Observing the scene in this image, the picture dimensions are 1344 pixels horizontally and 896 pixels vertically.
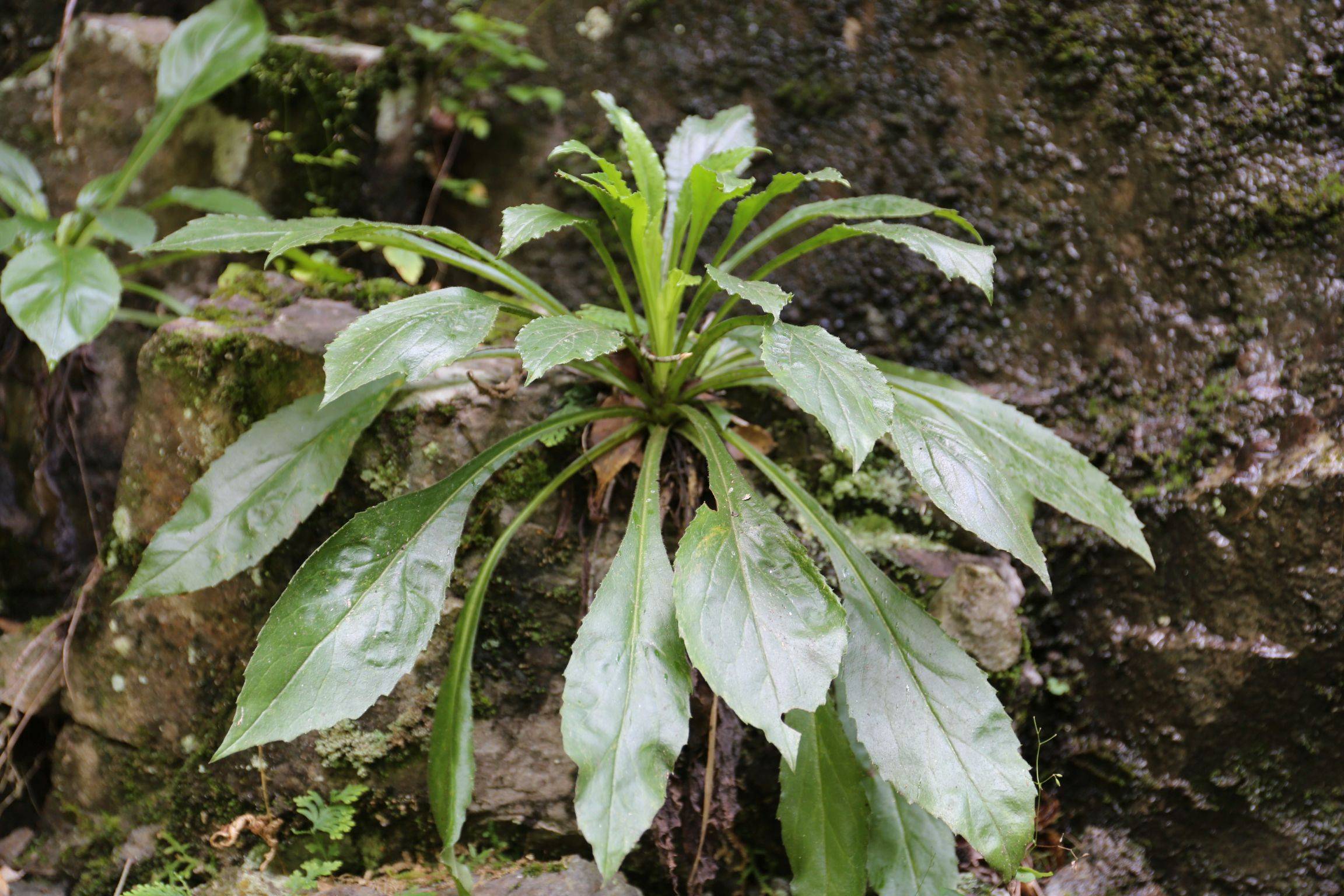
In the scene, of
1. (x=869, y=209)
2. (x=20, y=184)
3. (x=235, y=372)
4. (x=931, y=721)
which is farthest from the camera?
(x=20, y=184)

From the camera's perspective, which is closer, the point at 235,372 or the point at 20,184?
the point at 235,372

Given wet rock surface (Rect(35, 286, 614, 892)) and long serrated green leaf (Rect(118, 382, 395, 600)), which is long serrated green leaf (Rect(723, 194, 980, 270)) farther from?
long serrated green leaf (Rect(118, 382, 395, 600))

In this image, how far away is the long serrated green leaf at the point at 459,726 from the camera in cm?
135

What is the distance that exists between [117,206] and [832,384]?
2179 mm

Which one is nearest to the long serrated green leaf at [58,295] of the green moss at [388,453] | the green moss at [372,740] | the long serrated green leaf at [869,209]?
the green moss at [388,453]

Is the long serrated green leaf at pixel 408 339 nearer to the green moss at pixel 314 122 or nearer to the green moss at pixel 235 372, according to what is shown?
the green moss at pixel 235 372

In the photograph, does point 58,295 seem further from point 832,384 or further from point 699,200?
point 832,384

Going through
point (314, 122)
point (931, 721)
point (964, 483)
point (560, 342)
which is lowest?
point (931, 721)

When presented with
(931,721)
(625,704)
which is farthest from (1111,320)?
(625,704)

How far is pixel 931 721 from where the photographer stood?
49.7 inches

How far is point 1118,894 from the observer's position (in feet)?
5.58

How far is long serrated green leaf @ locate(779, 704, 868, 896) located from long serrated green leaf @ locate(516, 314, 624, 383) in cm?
68

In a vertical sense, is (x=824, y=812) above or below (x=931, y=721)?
below

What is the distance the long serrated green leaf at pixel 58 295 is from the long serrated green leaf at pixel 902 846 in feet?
5.82
